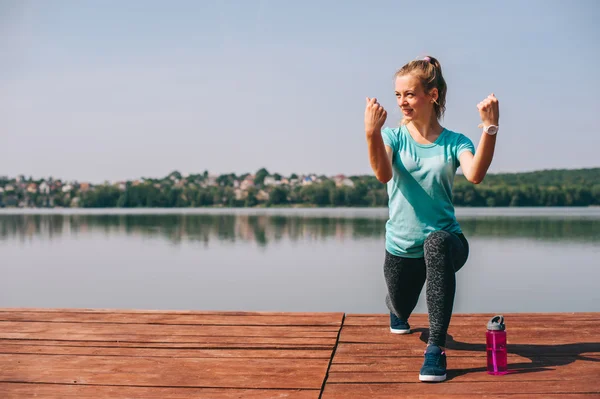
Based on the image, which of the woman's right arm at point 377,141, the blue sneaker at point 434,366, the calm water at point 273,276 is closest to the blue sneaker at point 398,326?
the blue sneaker at point 434,366

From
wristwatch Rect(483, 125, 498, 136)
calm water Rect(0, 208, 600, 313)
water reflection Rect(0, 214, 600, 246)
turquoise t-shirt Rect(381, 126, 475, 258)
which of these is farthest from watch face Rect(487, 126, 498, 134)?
water reflection Rect(0, 214, 600, 246)

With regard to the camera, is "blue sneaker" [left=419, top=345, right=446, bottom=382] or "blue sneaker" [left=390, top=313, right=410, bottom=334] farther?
"blue sneaker" [left=390, top=313, right=410, bottom=334]

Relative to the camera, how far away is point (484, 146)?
8.30 ft

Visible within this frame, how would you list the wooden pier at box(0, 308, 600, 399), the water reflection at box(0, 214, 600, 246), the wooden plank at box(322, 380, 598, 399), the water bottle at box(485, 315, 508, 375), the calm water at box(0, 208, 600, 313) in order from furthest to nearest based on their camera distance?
the water reflection at box(0, 214, 600, 246) < the calm water at box(0, 208, 600, 313) < the water bottle at box(485, 315, 508, 375) < the wooden pier at box(0, 308, 600, 399) < the wooden plank at box(322, 380, 598, 399)

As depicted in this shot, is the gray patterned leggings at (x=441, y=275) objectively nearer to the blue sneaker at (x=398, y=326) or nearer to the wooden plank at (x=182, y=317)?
the blue sneaker at (x=398, y=326)

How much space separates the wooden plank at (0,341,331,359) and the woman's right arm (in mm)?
858

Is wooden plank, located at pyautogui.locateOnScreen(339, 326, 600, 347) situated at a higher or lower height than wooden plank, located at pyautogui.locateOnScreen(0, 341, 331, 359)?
higher

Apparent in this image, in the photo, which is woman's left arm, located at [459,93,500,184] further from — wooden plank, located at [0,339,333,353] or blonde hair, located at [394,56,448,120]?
wooden plank, located at [0,339,333,353]

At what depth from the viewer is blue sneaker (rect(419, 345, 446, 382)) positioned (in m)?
2.51

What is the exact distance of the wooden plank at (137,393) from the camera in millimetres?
2387

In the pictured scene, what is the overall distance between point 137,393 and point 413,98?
166 centimetres

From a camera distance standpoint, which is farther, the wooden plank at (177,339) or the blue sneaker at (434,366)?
the wooden plank at (177,339)

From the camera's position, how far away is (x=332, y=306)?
8688mm

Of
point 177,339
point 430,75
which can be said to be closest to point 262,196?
point 177,339
